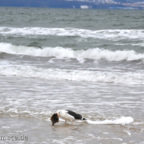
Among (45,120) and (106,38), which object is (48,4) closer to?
(106,38)

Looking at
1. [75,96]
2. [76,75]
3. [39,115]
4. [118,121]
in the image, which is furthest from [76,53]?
[118,121]

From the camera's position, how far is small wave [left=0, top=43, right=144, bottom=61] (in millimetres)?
17867

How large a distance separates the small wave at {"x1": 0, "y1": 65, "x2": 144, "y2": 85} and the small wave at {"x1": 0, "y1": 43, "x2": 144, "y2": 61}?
4.15 metres

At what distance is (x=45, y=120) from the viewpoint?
7539 millimetres

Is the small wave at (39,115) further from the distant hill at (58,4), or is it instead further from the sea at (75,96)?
the distant hill at (58,4)

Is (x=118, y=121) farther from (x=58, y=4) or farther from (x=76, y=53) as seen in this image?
(x=58, y=4)

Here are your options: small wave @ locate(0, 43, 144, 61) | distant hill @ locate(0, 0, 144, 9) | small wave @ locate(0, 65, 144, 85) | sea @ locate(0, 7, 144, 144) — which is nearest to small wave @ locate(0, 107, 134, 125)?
sea @ locate(0, 7, 144, 144)

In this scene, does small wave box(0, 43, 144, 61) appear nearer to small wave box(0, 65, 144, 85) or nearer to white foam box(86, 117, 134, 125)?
small wave box(0, 65, 144, 85)

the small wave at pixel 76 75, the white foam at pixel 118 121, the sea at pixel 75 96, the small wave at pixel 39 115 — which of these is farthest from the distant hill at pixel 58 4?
the white foam at pixel 118 121

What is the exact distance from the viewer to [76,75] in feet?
41.7

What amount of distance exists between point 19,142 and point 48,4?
419 ft

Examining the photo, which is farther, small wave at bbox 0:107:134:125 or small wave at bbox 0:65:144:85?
small wave at bbox 0:65:144:85

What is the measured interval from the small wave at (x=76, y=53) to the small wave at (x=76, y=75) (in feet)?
13.6

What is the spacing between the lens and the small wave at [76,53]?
58.6 feet
